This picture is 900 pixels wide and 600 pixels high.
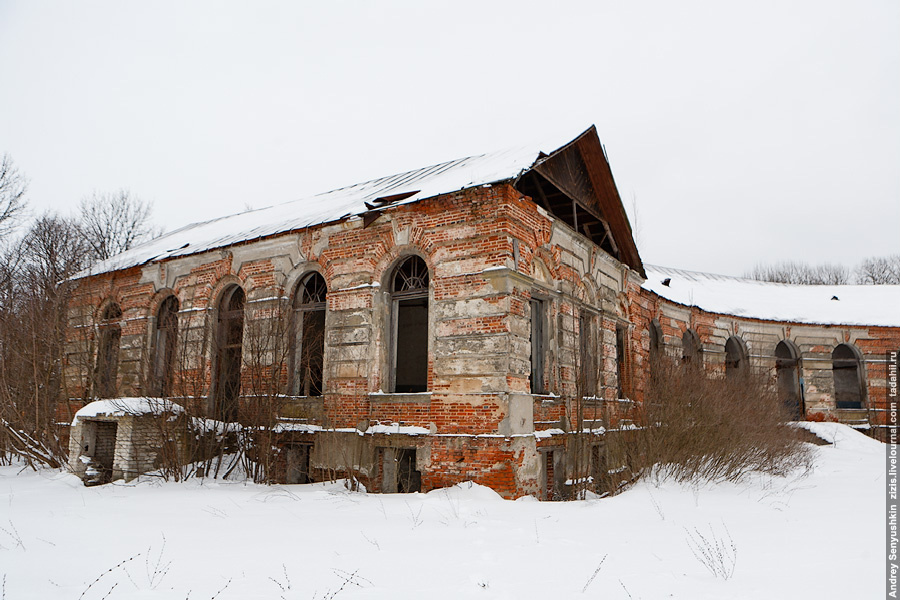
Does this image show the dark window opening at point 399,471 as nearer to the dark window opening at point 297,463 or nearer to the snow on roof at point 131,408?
the dark window opening at point 297,463

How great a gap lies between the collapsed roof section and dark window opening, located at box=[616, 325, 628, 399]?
1.73 meters

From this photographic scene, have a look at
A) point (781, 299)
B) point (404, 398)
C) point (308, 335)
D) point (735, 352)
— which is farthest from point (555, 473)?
point (781, 299)

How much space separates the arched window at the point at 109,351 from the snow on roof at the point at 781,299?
15964 millimetres

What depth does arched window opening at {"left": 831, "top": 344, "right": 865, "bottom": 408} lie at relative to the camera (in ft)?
78.2

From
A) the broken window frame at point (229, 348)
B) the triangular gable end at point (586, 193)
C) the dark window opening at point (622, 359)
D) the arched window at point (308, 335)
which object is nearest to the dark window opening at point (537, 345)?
the triangular gable end at point (586, 193)

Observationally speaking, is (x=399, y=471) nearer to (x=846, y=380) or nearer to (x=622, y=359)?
(x=622, y=359)

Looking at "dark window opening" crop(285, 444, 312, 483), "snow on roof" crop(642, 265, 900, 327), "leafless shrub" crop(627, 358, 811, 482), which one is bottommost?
"dark window opening" crop(285, 444, 312, 483)

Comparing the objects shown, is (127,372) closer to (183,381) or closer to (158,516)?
(183,381)

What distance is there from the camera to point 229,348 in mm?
12938

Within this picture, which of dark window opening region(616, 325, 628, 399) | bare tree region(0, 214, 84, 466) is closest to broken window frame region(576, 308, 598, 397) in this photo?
dark window opening region(616, 325, 628, 399)

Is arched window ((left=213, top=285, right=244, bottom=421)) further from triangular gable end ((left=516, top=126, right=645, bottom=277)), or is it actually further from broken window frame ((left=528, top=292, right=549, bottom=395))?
triangular gable end ((left=516, top=126, right=645, bottom=277))

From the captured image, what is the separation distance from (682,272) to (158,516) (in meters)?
23.8

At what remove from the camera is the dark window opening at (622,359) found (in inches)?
575

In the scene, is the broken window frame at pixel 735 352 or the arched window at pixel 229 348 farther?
the broken window frame at pixel 735 352
